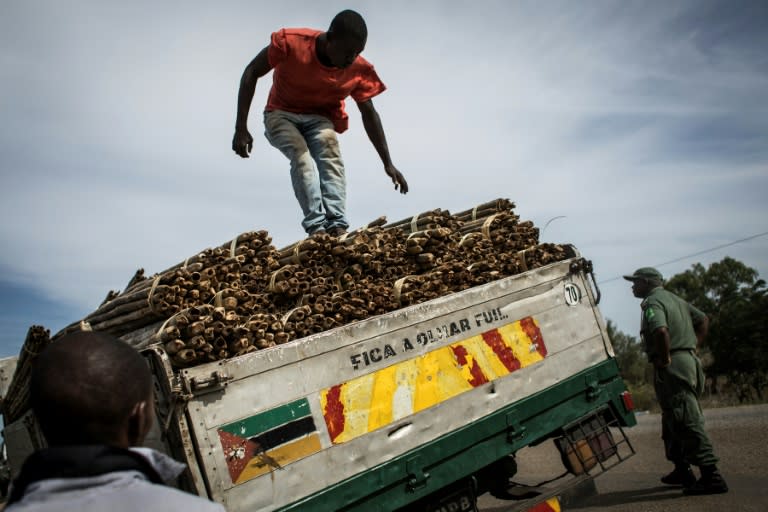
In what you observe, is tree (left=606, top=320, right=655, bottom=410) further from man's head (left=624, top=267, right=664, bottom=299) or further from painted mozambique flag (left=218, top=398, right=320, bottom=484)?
painted mozambique flag (left=218, top=398, right=320, bottom=484)

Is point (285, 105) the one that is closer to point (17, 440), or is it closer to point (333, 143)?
point (333, 143)

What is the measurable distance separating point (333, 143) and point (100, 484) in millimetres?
4592

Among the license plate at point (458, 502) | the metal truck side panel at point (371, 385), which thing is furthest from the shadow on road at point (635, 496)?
the license plate at point (458, 502)

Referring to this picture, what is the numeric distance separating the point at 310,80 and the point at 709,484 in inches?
191

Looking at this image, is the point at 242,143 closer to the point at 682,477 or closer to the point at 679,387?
the point at 679,387

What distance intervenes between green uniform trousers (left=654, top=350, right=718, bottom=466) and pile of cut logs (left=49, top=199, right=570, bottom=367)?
1900 mm

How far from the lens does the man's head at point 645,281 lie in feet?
21.3

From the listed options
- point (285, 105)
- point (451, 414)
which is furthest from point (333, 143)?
point (451, 414)

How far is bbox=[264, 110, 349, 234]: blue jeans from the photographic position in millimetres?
5340

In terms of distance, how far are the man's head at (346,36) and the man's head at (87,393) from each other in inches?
159

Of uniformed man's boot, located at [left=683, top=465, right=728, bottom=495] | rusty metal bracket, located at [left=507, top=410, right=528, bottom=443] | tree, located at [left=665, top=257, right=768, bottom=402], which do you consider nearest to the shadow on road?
uniformed man's boot, located at [left=683, top=465, right=728, bottom=495]

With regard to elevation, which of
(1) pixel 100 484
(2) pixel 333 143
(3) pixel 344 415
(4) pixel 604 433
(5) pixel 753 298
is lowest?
(5) pixel 753 298

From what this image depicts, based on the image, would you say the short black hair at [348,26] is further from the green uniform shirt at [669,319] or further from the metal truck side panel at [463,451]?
the green uniform shirt at [669,319]

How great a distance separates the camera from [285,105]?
5.55 metres
